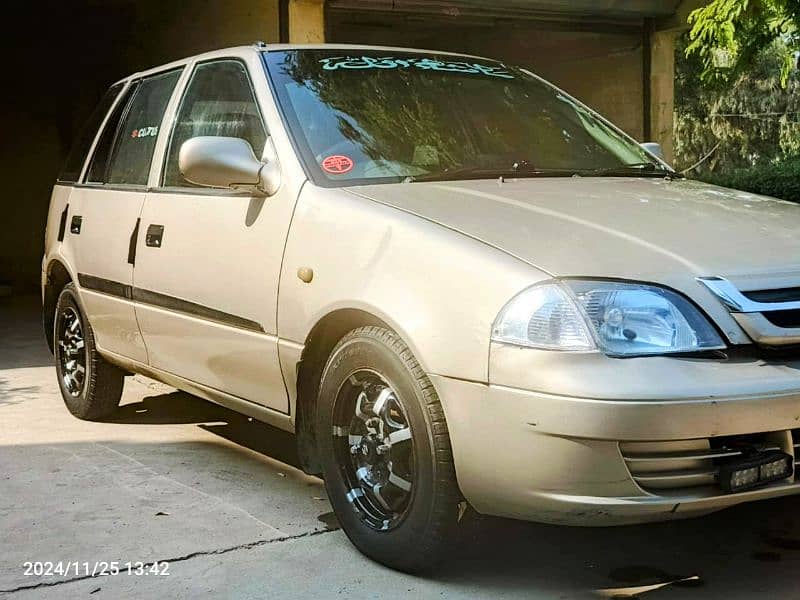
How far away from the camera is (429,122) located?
13.6ft

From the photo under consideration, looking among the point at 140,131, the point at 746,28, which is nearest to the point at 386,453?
the point at 140,131

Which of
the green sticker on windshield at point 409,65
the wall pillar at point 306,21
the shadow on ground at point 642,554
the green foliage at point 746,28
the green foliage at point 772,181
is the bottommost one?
the shadow on ground at point 642,554

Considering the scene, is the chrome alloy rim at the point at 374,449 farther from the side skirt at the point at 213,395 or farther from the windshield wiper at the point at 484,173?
the windshield wiper at the point at 484,173

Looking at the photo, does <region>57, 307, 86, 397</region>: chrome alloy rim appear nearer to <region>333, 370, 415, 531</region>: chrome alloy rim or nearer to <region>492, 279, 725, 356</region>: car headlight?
<region>333, 370, 415, 531</region>: chrome alloy rim

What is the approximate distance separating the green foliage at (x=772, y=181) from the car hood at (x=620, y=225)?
969 cm

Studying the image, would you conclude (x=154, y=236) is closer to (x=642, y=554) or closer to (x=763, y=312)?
(x=642, y=554)

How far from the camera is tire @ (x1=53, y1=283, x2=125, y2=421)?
217 inches

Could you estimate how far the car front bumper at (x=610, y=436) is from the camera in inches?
108

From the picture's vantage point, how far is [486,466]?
296cm

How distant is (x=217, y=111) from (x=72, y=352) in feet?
6.52

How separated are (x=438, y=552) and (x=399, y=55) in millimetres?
2310

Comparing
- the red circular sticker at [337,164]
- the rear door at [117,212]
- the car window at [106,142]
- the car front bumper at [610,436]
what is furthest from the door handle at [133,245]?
the car front bumper at [610,436]

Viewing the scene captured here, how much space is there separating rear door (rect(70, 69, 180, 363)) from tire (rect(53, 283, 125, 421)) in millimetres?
210

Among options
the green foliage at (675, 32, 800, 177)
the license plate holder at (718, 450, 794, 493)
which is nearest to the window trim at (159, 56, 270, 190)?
the license plate holder at (718, 450, 794, 493)
